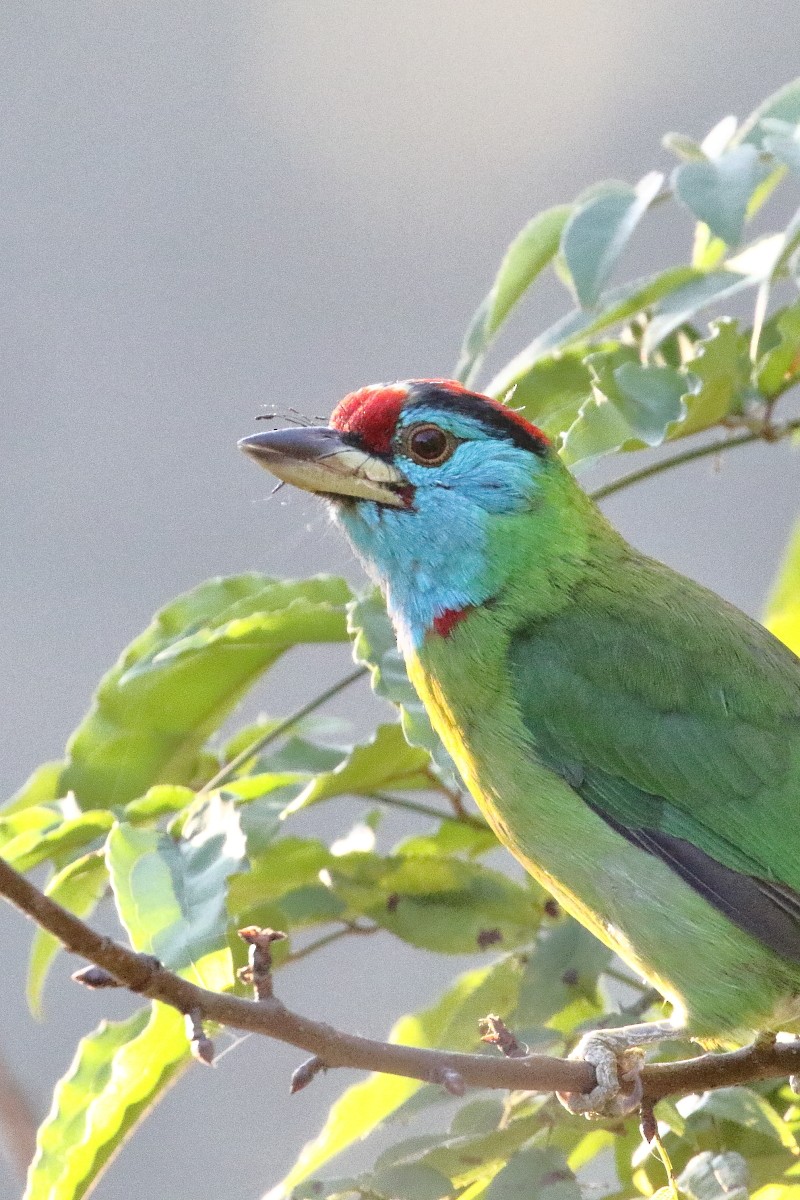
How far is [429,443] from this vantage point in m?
2.45

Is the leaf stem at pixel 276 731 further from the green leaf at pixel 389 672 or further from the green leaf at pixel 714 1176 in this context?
the green leaf at pixel 714 1176

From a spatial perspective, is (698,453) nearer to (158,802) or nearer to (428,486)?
(428,486)

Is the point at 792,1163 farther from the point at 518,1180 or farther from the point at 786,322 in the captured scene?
the point at 786,322

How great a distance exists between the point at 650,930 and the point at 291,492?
34.9 inches

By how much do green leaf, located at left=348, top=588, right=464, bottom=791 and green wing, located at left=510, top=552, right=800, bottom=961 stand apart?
0.18 m

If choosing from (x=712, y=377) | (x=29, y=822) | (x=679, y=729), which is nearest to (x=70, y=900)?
(x=29, y=822)

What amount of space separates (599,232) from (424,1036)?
1.15 metres

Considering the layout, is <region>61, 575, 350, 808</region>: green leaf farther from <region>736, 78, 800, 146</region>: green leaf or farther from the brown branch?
<region>736, 78, 800, 146</region>: green leaf

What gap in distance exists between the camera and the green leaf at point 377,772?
2104 millimetres

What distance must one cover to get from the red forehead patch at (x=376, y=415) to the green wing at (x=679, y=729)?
1.17 ft

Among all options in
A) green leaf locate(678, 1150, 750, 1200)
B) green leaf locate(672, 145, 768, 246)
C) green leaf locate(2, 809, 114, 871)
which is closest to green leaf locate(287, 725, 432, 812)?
green leaf locate(2, 809, 114, 871)

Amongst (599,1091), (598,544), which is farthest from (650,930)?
(598,544)

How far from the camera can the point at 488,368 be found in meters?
5.77

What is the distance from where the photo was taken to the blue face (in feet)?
7.92
